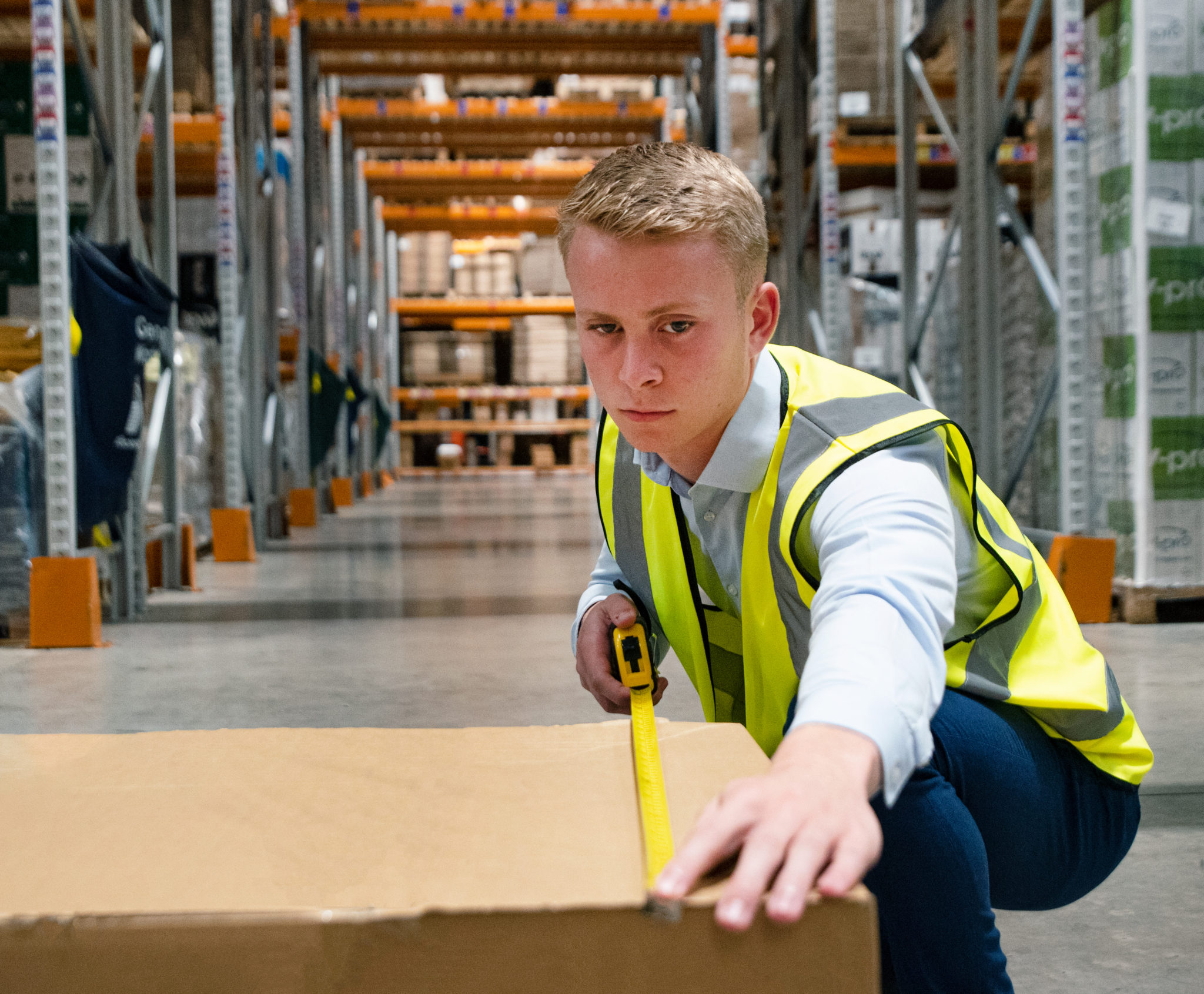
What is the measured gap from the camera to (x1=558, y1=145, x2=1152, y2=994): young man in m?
0.98

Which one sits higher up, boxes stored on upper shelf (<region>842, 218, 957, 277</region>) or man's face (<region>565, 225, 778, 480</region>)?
boxes stored on upper shelf (<region>842, 218, 957, 277</region>)

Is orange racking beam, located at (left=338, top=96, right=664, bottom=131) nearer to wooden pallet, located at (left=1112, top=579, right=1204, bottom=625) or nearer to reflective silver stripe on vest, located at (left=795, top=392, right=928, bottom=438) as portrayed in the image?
wooden pallet, located at (left=1112, top=579, right=1204, bottom=625)

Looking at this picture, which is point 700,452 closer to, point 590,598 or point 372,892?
point 590,598

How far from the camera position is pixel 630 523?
1.54 m

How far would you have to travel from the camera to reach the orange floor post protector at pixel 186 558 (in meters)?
5.55

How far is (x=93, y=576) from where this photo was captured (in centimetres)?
404

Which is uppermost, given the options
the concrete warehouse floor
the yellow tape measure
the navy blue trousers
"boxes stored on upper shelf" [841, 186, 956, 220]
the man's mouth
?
"boxes stored on upper shelf" [841, 186, 956, 220]

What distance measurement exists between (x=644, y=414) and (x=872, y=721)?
0.43 meters

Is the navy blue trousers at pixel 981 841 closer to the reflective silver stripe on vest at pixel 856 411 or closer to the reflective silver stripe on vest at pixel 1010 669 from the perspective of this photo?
the reflective silver stripe on vest at pixel 1010 669

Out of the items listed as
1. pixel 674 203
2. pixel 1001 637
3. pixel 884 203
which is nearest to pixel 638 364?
pixel 674 203

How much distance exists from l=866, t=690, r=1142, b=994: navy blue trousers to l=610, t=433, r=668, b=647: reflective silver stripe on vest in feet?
1.45

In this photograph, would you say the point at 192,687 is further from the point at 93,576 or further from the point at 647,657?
the point at 647,657

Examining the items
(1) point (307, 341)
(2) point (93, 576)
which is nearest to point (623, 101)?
(1) point (307, 341)

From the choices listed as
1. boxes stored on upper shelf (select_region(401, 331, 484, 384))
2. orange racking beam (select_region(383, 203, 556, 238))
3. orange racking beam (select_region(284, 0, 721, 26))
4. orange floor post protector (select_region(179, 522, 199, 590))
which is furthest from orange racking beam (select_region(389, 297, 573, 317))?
orange floor post protector (select_region(179, 522, 199, 590))
